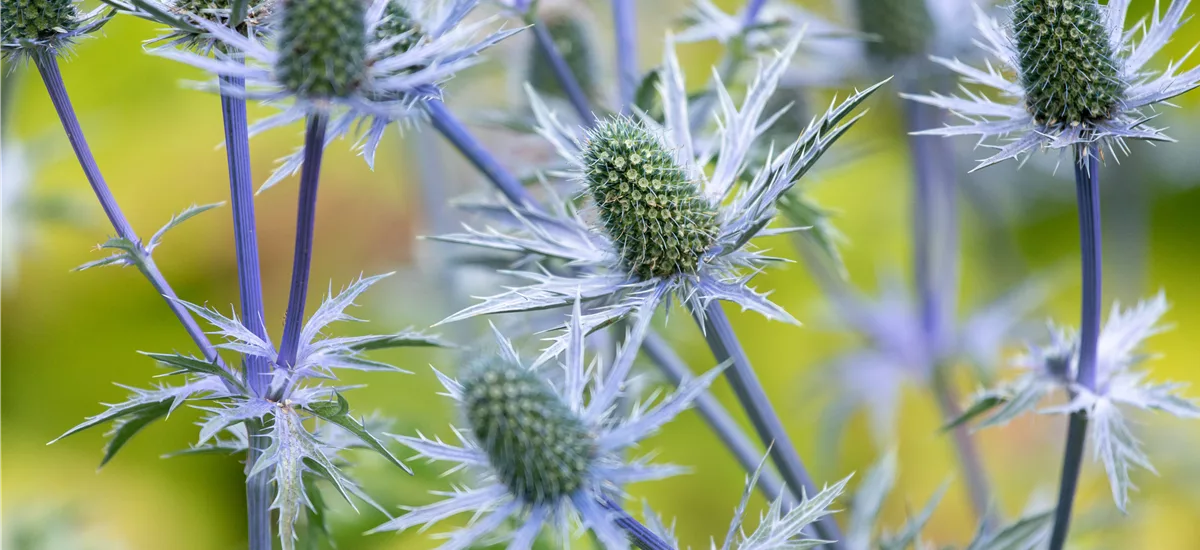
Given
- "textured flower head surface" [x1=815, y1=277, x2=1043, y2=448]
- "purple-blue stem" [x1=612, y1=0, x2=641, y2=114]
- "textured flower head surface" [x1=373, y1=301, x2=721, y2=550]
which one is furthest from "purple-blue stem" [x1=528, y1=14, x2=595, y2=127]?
"textured flower head surface" [x1=815, y1=277, x2=1043, y2=448]

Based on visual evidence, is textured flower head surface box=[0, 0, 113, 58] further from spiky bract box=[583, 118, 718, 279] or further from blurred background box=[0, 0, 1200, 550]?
blurred background box=[0, 0, 1200, 550]

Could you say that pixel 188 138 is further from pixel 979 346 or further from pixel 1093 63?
pixel 1093 63

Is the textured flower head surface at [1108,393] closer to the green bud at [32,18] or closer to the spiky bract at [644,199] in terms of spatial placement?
the spiky bract at [644,199]

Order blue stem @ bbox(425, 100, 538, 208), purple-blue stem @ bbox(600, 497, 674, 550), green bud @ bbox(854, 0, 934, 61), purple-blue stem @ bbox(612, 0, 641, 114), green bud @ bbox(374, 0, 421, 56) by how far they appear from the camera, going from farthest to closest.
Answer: green bud @ bbox(854, 0, 934, 61), purple-blue stem @ bbox(612, 0, 641, 114), blue stem @ bbox(425, 100, 538, 208), green bud @ bbox(374, 0, 421, 56), purple-blue stem @ bbox(600, 497, 674, 550)

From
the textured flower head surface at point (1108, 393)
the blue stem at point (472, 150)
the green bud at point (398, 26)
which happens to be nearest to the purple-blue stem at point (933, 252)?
the textured flower head surface at point (1108, 393)

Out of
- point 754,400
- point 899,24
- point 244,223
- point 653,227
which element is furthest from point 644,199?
point 899,24

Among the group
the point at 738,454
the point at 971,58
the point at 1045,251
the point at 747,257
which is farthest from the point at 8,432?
the point at 1045,251
